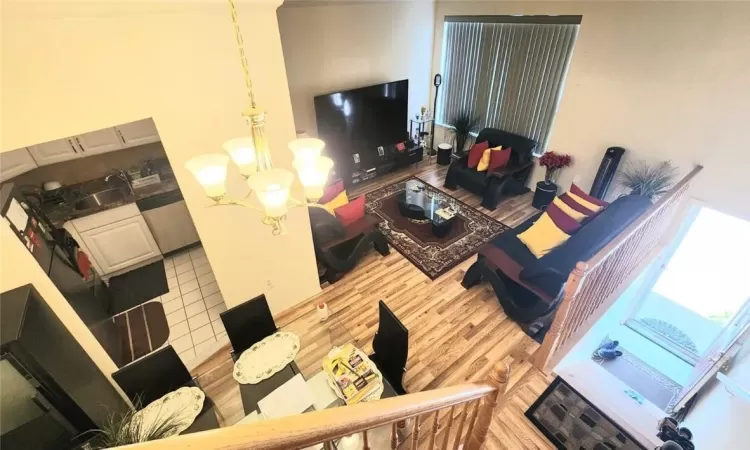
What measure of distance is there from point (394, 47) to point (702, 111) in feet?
14.2

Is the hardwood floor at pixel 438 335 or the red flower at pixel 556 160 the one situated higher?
the red flower at pixel 556 160

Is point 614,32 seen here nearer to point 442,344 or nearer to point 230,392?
point 442,344

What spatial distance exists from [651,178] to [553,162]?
117 centimetres

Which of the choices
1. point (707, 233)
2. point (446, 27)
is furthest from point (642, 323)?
point (446, 27)

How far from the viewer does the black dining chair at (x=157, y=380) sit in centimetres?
200

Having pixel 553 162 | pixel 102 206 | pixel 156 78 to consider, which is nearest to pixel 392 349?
pixel 156 78

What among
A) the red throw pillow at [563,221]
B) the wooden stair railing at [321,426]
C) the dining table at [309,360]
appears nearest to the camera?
the wooden stair railing at [321,426]

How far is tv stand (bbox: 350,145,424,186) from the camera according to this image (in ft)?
19.0

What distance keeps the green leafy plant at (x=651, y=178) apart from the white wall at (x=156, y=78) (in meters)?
4.25

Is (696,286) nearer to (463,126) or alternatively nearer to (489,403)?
(463,126)

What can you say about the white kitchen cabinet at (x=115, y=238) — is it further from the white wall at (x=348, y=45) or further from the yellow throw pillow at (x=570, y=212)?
the yellow throw pillow at (x=570, y=212)

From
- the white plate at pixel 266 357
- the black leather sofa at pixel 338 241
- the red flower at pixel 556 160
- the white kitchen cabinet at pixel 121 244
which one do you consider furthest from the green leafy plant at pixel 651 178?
the white kitchen cabinet at pixel 121 244

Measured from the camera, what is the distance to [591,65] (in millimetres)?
4199

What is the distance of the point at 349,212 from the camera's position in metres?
3.94
